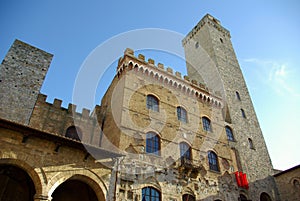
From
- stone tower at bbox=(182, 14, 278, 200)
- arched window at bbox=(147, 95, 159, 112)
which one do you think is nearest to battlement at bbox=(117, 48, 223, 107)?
arched window at bbox=(147, 95, 159, 112)

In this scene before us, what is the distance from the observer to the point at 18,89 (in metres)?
13.2

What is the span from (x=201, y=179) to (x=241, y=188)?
11.7 feet

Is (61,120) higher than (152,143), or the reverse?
(61,120)

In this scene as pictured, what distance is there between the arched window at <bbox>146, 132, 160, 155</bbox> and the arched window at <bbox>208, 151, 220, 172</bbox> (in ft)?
12.9

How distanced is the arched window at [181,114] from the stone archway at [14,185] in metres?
9.20

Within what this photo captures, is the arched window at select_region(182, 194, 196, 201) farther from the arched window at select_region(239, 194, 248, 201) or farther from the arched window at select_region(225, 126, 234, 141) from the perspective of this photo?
the arched window at select_region(225, 126, 234, 141)

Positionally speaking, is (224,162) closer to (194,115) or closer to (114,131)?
(194,115)

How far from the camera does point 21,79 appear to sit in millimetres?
13688

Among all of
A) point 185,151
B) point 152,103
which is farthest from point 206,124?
point 152,103

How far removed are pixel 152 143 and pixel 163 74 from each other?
5391 mm

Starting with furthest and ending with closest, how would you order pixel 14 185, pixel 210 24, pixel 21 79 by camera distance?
pixel 210 24, pixel 21 79, pixel 14 185

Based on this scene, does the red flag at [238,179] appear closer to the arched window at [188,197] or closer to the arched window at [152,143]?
the arched window at [188,197]

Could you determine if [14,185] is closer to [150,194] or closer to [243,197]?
[150,194]

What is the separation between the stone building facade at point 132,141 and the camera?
28.9 feet
